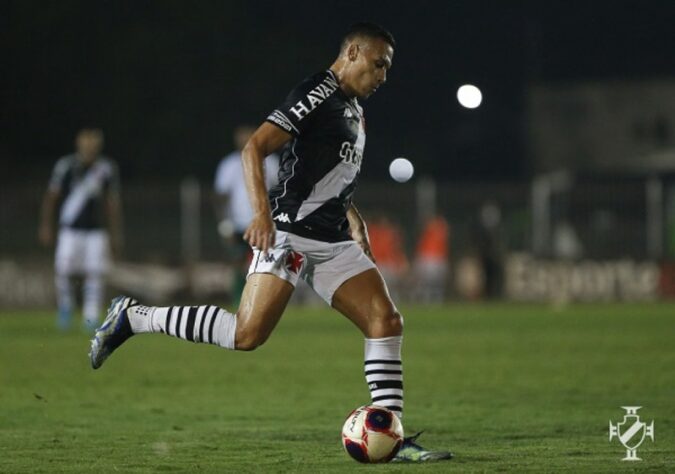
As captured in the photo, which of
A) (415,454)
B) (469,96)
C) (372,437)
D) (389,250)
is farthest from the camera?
(389,250)

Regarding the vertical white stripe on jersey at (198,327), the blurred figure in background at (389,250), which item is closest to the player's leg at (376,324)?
the vertical white stripe on jersey at (198,327)

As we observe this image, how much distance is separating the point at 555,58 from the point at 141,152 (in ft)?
79.2

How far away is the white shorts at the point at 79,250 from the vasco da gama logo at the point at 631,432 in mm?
10860

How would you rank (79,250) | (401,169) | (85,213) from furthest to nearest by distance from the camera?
(401,169), (79,250), (85,213)

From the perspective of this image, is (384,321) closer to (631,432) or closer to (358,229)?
(358,229)

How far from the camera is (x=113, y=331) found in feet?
28.0

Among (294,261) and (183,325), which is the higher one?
(294,261)

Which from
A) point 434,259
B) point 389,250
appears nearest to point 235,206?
point 434,259

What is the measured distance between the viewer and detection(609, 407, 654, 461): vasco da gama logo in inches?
314

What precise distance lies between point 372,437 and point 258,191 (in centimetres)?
136

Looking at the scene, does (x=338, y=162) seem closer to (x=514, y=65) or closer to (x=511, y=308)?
(x=511, y=308)

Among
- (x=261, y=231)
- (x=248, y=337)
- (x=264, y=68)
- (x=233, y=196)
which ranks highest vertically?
(x=264, y=68)

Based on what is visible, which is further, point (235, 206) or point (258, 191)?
point (235, 206)

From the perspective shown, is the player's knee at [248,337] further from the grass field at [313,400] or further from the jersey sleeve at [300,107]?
the jersey sleeve at [300,107]
